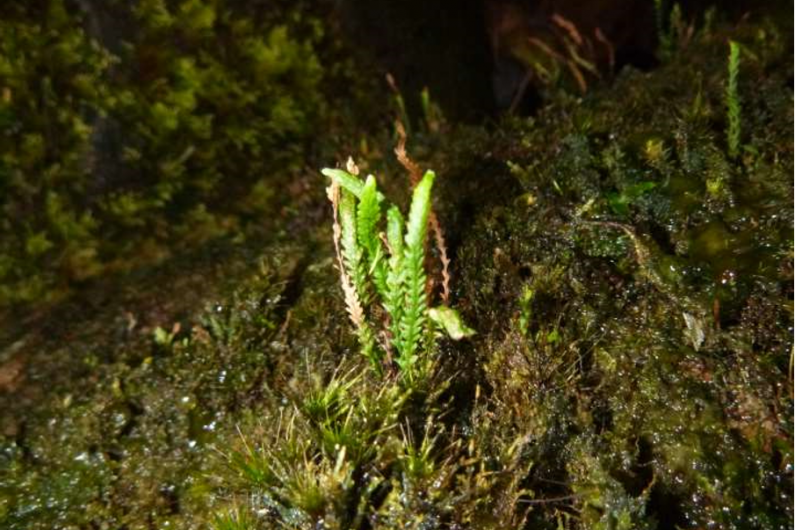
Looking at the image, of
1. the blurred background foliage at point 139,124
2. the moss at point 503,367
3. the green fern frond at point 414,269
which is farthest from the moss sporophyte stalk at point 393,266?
the blurred background foliage at point 139,124

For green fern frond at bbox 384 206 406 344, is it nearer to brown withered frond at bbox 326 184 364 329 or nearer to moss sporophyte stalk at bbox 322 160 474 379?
moss sporophyte stalk at bbox 322 160 474 379

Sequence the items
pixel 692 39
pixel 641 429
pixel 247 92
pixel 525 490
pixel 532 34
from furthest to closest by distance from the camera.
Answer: pixel 532 34
pixel 692 39
pixel 247 92
pixel 641 429
pixel 525 490

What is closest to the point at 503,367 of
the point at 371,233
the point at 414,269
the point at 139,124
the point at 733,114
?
the point at 414,269

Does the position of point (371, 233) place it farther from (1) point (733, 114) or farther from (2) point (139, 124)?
(2) point (139, 124)

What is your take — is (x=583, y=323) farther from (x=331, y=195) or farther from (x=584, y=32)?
(x=584, y=32)

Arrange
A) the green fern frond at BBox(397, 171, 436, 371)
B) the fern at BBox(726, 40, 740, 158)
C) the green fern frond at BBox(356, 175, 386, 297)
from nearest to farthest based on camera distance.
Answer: the green fern frond at BBox(397, 171, 436, 371) → the green fern frond at BBox(356, 175, 386, 297) → the fern at BBox(726, 40, 740, 158)

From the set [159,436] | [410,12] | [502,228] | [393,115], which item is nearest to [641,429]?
[502,228]

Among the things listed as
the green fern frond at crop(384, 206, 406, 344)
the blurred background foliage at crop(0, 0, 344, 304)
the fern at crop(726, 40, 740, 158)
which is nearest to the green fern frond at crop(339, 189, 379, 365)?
the green fern frond at crop(384, 206, 406, 344)
